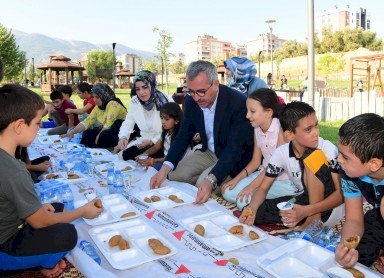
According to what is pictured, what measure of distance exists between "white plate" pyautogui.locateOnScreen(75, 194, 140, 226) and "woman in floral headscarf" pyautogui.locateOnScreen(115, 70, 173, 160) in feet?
5.69

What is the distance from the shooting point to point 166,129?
13.9 ft

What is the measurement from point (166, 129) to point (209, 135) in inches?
30.0

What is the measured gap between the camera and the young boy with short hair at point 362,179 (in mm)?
1691

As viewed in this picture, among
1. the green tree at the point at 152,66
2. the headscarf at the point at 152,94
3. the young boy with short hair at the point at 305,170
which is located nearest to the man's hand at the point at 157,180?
the young boy with short hair at the point at 305,170

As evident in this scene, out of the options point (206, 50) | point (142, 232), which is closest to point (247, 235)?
point (142, 232)

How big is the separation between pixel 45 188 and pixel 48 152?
2391mm

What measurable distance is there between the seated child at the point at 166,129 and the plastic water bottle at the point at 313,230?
1.99 meters

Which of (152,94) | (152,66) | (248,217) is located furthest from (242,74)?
(152,66)

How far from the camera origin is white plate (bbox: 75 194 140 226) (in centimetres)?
236

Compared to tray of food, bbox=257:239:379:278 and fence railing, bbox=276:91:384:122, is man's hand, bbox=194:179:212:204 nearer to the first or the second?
tray of food, bbox=257:239:379:278

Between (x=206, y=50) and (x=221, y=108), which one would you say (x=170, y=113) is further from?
(x=206, y=50)

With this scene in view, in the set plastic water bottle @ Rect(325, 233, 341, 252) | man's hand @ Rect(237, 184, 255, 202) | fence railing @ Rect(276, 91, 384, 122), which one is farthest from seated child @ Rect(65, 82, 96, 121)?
fence railing @ Rect(276, 91, 384, 122)

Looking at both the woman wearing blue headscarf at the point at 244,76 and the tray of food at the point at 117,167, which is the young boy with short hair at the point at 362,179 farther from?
the woman wearing blue headscarf at the point at 244,76

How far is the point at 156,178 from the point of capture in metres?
3.23
